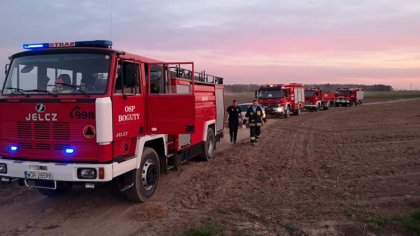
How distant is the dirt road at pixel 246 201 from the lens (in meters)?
6.36

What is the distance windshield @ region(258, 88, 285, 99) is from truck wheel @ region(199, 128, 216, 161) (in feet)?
68.0

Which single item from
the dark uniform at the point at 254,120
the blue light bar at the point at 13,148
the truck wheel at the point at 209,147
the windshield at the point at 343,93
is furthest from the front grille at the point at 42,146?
the windshield at the point at 343,93

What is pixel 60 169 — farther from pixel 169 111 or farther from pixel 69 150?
pixel 169 111

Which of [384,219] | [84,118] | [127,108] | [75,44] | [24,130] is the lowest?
[384,219]

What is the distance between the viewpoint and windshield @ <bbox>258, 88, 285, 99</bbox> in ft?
110

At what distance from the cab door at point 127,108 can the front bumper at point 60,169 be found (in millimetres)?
294

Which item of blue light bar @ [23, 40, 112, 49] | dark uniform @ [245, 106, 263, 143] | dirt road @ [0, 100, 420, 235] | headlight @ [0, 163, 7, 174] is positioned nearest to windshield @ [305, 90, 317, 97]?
dark uniform @ [245, 106, 263, 143]

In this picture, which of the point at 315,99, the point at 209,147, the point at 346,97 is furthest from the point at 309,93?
the point at 209,147

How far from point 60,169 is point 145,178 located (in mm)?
1802

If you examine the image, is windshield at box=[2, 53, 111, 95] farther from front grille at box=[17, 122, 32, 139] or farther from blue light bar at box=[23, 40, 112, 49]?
front grille at box=[17, 122, 32, 139]

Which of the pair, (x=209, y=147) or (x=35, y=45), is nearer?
(x=35, y=45)

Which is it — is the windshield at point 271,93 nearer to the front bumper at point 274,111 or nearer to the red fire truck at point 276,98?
the red fire truck at point 276,98

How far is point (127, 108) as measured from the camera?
7.25 meters

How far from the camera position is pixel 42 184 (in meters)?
6.81
